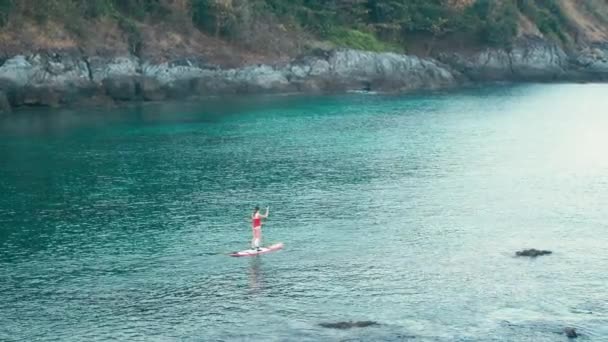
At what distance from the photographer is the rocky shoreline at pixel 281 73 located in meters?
85.4

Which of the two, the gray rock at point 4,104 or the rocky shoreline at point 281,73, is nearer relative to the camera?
the gray rock at point 4,104

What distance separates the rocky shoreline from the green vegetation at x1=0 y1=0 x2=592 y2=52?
8.24 ft

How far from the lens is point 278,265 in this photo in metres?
41.7

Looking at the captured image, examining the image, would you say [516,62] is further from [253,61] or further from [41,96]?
[41,96]

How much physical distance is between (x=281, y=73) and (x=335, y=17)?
15446mm

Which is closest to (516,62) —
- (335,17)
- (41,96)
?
(335,17)

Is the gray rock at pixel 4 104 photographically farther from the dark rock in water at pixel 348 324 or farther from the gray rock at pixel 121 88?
the dark rock in water at pixel 348 324

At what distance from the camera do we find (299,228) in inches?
1864

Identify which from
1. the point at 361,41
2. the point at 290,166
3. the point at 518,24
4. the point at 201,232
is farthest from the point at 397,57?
the point at 201,232

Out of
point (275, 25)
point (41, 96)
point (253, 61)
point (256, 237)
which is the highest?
point (275, 25)

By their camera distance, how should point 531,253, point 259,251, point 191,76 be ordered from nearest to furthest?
point 531,253 < point 259,251 < point 191,76

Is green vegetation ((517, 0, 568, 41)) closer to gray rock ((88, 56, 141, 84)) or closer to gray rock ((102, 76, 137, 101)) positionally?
gray rock ((88, 56, 141, 84))

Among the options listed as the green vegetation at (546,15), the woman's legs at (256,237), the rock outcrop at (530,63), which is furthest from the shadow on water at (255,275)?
the green vegetation at (546,15)

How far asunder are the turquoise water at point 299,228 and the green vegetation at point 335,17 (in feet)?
49.6
